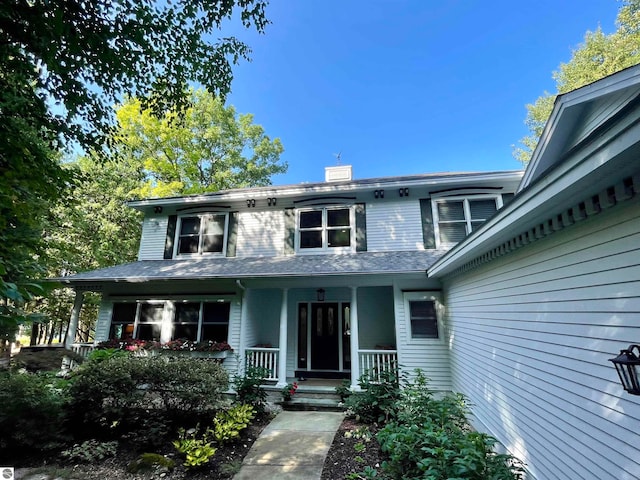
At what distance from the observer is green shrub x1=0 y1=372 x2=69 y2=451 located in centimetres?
434

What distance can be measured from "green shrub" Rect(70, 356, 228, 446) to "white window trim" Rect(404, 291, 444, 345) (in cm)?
438

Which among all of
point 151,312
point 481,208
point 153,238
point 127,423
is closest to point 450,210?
point 481,208

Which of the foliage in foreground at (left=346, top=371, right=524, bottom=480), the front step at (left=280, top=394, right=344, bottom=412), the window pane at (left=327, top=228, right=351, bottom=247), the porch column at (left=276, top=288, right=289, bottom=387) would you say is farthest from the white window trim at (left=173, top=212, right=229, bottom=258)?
the foliage in foreground at (left=346, top=371, right=524, bottom=480)

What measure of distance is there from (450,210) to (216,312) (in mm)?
7339

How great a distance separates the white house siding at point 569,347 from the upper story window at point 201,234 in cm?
795

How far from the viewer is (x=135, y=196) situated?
1647 centimetres

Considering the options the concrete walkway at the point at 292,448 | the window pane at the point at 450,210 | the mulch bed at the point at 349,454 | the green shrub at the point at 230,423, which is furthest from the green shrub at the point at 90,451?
the window pane at the point at 450,210

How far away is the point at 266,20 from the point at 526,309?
222 inches

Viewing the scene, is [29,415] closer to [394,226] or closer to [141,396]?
[141,396]

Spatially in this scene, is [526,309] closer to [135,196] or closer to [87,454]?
[87,454]

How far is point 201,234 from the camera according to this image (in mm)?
9906

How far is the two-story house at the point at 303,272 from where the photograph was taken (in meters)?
7.64

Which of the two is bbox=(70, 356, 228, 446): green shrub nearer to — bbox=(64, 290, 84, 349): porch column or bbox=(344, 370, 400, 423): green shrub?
bbox=(344, 370, 400, 423): green shrub

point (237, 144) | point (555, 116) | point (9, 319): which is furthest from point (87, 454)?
point (237, 144)
